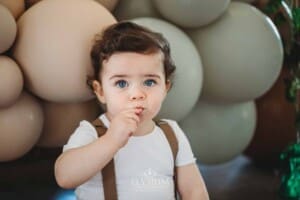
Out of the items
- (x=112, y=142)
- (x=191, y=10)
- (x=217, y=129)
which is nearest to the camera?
(x=112, y=142)

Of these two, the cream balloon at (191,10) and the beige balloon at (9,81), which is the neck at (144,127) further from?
the cream balloon at (191,10)

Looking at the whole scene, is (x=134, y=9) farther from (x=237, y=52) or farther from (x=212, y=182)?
(x=212, y=182)

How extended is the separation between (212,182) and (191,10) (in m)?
0.62

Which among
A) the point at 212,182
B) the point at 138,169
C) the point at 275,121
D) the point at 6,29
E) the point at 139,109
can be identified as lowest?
the point at 212,182

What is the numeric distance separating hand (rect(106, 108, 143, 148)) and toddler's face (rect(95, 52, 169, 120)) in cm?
2

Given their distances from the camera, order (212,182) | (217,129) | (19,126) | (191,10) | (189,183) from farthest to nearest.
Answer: (212,182) < (217,129) < (191,10) < (19,126) < (189,183)

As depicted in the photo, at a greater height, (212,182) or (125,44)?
(125,44)

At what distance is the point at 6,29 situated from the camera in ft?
3.05

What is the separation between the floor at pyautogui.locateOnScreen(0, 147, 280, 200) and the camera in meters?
1.26

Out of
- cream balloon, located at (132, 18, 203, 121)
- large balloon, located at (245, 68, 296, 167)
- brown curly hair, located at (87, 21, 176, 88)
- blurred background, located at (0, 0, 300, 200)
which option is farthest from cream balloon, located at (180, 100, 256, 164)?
brown curly hair, located at (87, 21, 176, 88)

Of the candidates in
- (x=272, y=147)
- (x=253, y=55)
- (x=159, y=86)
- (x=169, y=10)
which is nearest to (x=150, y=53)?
(x=159, y=86)

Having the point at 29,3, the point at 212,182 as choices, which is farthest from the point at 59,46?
the point at 212,182

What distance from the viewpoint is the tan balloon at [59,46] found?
3.14 feet

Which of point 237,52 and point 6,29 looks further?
point 237,52
